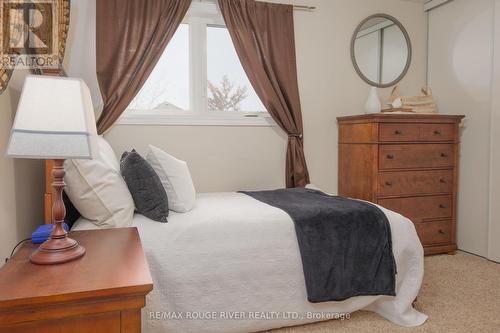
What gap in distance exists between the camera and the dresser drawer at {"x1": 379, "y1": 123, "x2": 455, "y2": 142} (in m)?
2.96

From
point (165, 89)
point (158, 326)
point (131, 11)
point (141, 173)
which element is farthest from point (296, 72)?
point (158, 326)

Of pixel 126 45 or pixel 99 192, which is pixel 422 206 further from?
pixel 126 45

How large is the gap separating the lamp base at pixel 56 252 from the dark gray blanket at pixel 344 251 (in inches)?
45.4

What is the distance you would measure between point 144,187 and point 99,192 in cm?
24

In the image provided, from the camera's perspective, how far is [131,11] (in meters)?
2.77

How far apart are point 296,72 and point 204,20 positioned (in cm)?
91

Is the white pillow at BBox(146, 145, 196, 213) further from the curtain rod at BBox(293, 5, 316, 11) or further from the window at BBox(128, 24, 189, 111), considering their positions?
the curtain rod at BBox(293, 5, 316, 11)

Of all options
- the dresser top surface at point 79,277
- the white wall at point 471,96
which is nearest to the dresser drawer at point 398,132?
the white wall at point 471,96

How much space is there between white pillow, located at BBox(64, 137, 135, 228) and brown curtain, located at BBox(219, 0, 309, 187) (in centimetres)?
167

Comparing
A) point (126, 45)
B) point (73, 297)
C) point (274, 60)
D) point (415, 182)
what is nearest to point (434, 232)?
point (415, 182)

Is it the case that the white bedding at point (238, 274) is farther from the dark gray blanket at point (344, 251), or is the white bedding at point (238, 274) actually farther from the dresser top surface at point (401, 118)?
the dresser top surface at point (401, 118)

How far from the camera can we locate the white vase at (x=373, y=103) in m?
3.29

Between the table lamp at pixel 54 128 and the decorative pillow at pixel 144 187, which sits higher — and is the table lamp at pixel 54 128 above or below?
above

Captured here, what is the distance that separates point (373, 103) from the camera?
329 centimetres
